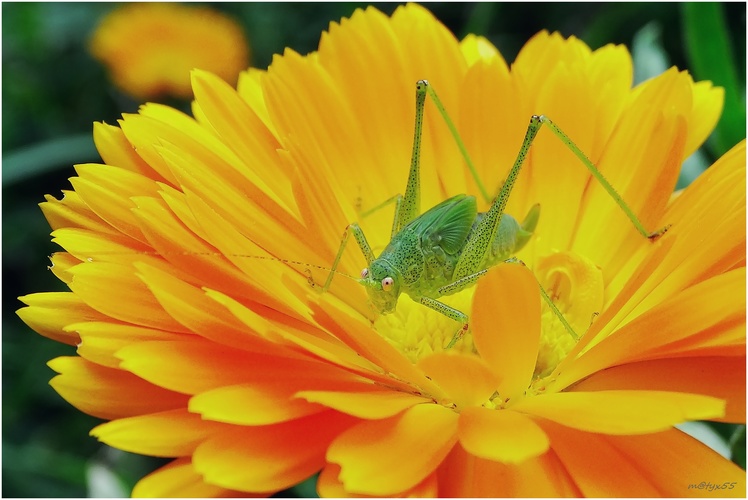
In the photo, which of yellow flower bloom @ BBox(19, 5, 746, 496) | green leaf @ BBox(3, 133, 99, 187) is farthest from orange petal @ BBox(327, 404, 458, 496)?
green leaf @ BBox(3, 133, 99, 187)

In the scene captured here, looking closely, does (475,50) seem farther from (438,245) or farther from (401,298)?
(401,298)

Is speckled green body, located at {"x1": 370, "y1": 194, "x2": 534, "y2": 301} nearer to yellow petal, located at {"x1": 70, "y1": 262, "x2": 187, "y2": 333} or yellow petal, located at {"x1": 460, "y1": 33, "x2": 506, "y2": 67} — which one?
yellow petal, located at {"x1": 460, "y1": 33, "x2": 506, "y2": 67}

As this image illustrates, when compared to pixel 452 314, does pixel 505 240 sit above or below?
above

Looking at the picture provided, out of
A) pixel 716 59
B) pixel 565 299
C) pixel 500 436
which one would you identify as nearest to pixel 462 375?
pixel 500 436

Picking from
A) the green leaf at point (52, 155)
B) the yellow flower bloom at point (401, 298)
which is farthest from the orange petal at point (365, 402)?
the green leaf at point (52, 155)

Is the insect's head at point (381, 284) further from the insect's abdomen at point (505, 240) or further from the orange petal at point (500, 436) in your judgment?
the orange petal at point (500, 436)

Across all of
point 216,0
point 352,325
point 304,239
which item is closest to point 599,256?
point 304,239
